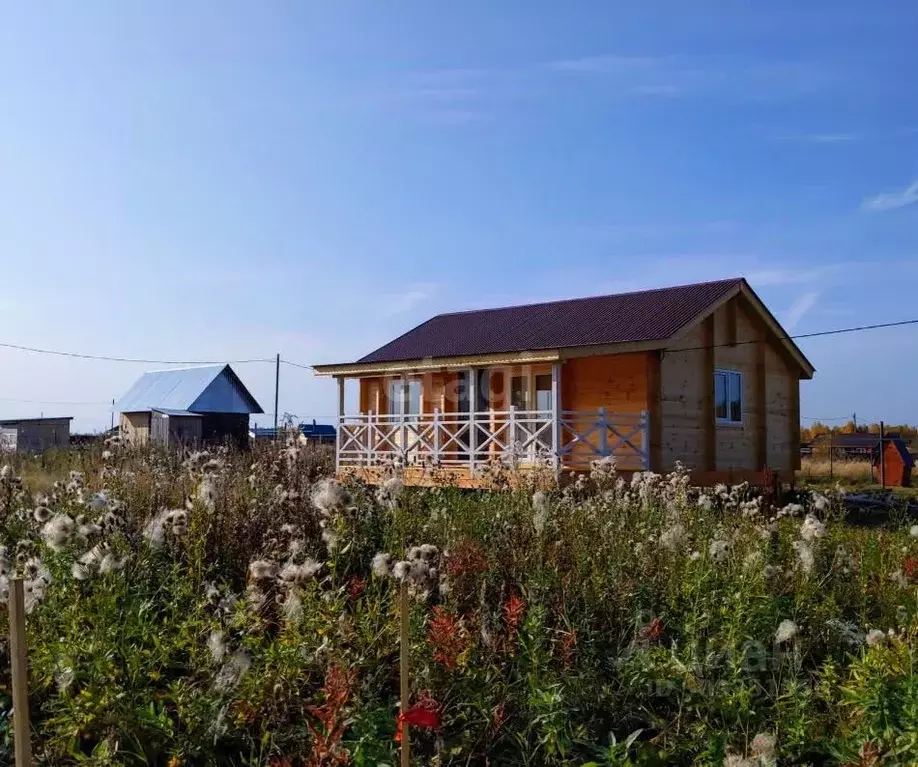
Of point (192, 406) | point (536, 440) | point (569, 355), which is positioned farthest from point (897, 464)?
point (192, 406)

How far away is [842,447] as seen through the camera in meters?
35.3

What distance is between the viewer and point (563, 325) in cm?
1769

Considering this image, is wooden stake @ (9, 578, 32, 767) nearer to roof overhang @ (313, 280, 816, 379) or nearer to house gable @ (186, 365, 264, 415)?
roof overhang @ (313, 280, 816, 379)

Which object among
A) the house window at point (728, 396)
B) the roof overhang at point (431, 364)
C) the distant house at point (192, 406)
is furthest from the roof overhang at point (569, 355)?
the distant house at point (192, 406)

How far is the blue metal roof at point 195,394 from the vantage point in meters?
32.4

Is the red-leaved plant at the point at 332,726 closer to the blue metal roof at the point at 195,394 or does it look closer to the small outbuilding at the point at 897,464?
the small outbuilding at the point at 897,464

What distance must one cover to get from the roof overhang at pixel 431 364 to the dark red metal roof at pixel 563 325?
0.14 meters

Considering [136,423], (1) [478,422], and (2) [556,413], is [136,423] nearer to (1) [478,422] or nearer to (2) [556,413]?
(1) [478,422]

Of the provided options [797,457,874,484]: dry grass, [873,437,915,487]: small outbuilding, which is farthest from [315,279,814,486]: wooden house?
[797,457,874,484]: dry grass

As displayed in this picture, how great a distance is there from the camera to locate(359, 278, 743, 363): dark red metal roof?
15.7 meters

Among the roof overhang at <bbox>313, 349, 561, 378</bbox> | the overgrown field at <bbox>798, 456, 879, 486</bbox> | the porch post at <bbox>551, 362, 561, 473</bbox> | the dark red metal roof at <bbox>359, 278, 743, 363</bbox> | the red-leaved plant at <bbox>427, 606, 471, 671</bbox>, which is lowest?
the overgrown field at <bbox>798, 456, 879, 486</bbox>

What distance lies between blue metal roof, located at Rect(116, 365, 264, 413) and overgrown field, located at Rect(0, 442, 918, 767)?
92.2 feet

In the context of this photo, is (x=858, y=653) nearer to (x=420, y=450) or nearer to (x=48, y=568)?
(x=48, y=568)

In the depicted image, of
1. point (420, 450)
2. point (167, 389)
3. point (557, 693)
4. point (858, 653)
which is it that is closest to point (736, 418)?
point (420, 450)
